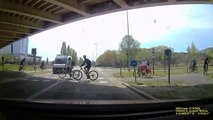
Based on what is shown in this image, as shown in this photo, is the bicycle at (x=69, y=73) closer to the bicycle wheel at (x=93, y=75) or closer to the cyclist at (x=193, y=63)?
the bicycle wheel at (x=93, y=75)

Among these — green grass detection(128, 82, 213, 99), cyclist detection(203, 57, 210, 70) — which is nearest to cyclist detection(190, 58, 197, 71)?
cyclist detection(203, 57, 210, 70)

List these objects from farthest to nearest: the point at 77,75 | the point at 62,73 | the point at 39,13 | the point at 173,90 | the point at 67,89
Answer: the point at 39,13 < the point at 77,75 < the point at 62,73 < the point at 67,89 < the point at 173,90

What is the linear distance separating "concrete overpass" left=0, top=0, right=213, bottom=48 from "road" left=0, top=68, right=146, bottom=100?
1259mm

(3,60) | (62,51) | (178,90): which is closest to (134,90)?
(178,90)

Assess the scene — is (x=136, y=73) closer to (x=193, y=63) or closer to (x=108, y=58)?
(x=108, y=58)

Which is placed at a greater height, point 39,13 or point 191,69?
point 39,13

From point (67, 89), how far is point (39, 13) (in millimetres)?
7230

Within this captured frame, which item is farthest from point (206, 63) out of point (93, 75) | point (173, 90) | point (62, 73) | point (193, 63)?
point (62, 73)

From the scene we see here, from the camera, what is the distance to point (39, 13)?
1201cm

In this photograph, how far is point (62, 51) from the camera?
17.3ft

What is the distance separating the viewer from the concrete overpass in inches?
330

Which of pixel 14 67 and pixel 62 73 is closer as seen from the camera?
pixel 62 73

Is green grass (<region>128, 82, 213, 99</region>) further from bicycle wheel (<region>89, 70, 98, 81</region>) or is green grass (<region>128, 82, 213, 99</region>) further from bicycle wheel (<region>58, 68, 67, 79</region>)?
bicycle wheel (<region>58, 68, 67, 79</region>)

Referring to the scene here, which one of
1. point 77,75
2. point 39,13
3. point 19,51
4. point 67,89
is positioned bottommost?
point 67,89
